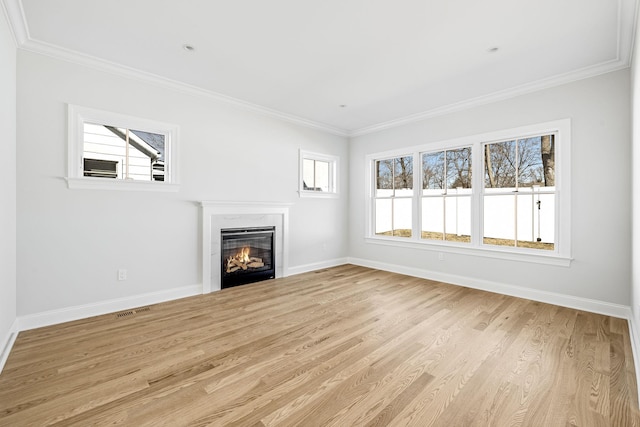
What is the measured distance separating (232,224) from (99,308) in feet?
5.96

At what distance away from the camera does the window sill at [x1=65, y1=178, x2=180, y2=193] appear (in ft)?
10.1

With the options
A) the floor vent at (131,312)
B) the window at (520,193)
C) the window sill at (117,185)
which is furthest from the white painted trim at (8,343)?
the window at (520,193)

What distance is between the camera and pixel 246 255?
4559mm

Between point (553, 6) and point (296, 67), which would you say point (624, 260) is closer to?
point (553, 6)

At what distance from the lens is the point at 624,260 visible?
10.3 feet

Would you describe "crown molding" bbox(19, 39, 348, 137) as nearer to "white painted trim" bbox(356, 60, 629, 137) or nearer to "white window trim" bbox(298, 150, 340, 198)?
"white window trim" bbox(298, 150, 340, 198)

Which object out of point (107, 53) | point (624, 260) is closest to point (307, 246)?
point (107, 53)

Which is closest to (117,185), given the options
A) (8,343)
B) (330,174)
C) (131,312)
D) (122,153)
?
(122,153)

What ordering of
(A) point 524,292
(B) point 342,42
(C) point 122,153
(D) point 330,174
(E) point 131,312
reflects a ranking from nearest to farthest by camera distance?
1. (B) point 342,42
2. (E) point 131,312
3. (C) point 122,153
4. (A) point 524,292
5. (D) point 330,174

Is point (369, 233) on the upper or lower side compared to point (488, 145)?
lower

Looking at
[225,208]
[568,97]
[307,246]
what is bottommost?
[307,246]

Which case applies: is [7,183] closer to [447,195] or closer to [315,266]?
[315,266]

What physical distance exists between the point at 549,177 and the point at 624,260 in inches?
46.5

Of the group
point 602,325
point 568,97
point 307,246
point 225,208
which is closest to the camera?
point 602,325
